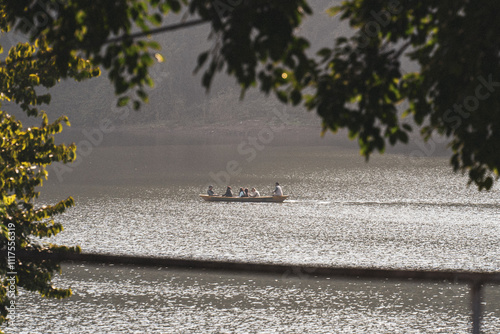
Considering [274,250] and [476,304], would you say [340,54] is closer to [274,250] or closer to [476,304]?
[476,304]

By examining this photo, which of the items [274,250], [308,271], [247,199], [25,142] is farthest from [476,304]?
[247,199]

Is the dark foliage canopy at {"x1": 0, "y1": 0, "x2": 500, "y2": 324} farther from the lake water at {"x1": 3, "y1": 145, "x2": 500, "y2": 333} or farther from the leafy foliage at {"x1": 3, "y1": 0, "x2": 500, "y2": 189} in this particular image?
the lake water at {"x1": 3, "y1": 145, "x2": 500, "y2": 333}

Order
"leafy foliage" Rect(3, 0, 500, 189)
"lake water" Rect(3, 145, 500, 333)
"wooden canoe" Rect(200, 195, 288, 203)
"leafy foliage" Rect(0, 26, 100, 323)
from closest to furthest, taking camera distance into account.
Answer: "leafy foliage" Rect(3, 0, 500, 189), "leafy foliage" Rect(0, 26, 100, 323), "lake water" Rect(3, 145, 500, 333), "wooden canoe" Rect(200, 195, 288, 203)

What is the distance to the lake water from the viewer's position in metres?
42.5

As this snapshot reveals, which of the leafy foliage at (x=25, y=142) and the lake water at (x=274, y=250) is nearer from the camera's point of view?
the leafy foliage at (x=25, y=142)

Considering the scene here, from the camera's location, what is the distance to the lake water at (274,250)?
Result: 42500mm

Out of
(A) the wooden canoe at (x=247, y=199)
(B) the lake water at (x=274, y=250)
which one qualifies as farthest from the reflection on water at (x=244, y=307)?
(A) the wooden canoe at (x=247, y=199)

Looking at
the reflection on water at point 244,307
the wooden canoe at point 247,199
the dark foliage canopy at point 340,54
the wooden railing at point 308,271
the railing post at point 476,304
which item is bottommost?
the reflection on water at point 244,307

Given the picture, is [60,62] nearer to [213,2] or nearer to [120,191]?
[213,2]

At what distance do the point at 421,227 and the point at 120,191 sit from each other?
5314cm

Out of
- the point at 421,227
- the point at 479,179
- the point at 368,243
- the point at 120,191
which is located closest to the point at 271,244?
the point at 368,243

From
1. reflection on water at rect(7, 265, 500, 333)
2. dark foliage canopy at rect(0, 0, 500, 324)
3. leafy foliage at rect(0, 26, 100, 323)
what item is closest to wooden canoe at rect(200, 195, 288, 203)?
reflection on water at rect(7, 265, 500, 333)

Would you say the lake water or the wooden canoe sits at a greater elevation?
the wooden canoe

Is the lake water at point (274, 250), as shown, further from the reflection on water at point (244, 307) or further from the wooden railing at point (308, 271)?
the wooden railing at point (308, 271)
